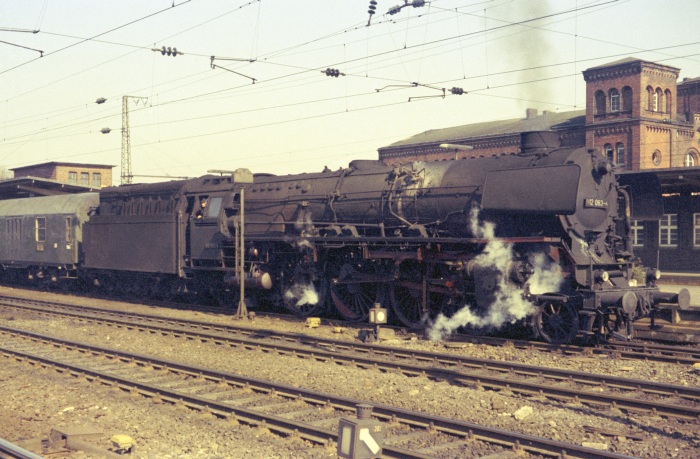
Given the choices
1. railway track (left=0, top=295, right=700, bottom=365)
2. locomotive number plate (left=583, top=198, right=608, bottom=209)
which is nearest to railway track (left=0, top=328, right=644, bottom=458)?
railway track (left=0, top=295, right=700, bottom=365)

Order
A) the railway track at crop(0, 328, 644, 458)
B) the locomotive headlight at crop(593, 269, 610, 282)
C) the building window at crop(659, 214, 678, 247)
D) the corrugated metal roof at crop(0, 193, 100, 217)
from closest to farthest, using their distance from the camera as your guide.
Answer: the railway track at crop(0, 328, 644, 458), the locomotive headlight at crop(593, 269, 610, 282), the corrugated metal roof at crop(0, 193, 100, 217), the building window at crop(659, 214, 678, 247)

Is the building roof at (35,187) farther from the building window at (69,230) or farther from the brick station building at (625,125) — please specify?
the brick station building at (625,125)

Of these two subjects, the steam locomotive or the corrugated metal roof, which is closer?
the steam locomotive

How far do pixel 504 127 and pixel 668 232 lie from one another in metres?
19.2

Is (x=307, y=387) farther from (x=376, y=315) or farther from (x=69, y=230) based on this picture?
(x=69, y=230)

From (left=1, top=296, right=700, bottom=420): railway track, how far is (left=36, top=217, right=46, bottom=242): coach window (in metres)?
12.7

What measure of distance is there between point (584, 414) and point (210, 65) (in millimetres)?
14009

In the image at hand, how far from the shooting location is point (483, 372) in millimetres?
10641

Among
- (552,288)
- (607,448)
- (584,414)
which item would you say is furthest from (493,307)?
(607,448)

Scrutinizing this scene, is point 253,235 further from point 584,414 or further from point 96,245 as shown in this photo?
point 584,414

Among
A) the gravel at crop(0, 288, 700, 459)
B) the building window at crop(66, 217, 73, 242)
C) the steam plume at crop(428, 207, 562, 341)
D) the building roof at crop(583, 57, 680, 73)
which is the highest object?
the building roof at crop(583, 57, 680, 73)

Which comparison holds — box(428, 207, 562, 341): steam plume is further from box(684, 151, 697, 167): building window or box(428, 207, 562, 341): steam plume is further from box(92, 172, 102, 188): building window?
box(92, 172, 102, 188): building window

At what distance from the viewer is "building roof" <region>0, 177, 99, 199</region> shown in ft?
104

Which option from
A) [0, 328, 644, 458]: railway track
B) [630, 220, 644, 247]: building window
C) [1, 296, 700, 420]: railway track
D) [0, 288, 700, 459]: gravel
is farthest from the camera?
[630, 220, 644, 247]: building window
